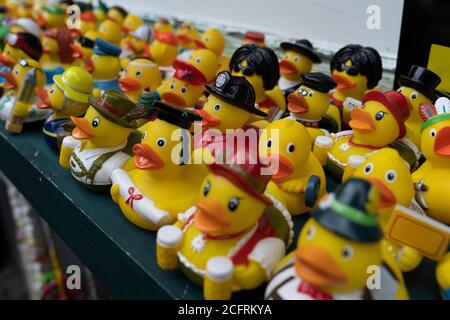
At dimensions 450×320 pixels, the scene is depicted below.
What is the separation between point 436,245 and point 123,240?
0.77 metres

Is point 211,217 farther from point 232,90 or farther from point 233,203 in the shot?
point 232,90

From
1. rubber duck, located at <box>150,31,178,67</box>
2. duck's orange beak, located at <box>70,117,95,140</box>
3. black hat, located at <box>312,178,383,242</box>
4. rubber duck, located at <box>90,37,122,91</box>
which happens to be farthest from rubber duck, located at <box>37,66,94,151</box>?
black hat, located at <box>312,178,383,242</box>

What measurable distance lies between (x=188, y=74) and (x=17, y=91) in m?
0.69

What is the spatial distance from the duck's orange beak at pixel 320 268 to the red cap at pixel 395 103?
0.67 m

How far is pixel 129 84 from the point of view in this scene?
5.79ft

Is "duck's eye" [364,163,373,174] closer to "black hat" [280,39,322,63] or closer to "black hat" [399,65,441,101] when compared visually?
"black hat" [399,65,441,101]

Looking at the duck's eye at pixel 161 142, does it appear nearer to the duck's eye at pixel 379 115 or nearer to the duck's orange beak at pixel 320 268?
the duck's orange beak at pixel 320 268

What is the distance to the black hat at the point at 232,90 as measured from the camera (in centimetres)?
132

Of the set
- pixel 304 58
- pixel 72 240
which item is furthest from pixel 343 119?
pixel 72 240

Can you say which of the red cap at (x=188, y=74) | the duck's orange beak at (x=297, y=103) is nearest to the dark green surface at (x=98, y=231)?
the duck's orange beak at (x=297, y=103)

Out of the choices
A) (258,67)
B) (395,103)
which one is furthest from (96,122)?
(395,103)

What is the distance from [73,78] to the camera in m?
1.58

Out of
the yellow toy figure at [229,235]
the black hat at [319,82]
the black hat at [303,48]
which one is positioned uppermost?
the black hat at [303,48]

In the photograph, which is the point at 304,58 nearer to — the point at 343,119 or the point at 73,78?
the point at 343,119
